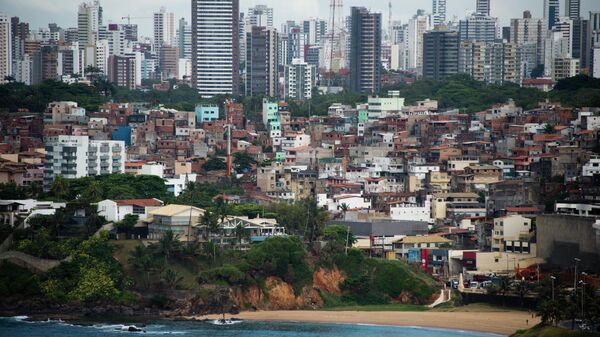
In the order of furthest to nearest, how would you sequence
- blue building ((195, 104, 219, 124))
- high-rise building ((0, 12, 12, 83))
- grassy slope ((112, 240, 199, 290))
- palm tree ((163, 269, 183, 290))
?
high-rise building ((0, 12, 12, 83)), blue building ((195, 104, 219, 124)), grassy slope ((112, 240, 199, 290)), palm tree ((163, 269, 183, 290))

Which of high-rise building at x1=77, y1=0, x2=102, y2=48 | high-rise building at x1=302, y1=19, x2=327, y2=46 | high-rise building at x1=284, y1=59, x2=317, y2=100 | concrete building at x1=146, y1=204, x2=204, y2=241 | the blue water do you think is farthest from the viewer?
high-rise building at x1=302, y1=19, x2=327, y2=46

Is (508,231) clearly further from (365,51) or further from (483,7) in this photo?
(483,7)

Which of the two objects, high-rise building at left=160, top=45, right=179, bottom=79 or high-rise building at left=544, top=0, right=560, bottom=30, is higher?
high-rise building at left=544, top=0, right=560, bottom=30

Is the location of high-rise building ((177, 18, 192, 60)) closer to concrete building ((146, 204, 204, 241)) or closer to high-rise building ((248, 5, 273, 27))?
high-rise building ((248, 5, 273, 27))

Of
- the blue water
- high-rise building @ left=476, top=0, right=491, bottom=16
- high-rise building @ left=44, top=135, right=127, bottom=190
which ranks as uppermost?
high-rise building @ left=476, top=0, right=491, bottom=16

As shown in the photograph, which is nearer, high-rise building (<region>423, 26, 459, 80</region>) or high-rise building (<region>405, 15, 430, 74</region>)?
high-rise building (<region>423, 26, 459, 80</region>)

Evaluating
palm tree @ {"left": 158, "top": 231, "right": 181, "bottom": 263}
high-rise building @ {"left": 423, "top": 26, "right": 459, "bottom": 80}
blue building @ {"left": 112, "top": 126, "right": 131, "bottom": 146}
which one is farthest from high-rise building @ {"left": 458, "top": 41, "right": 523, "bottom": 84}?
palm tree @ {"left": 158, "top": 231, "right": 181, "bottom": 263}
